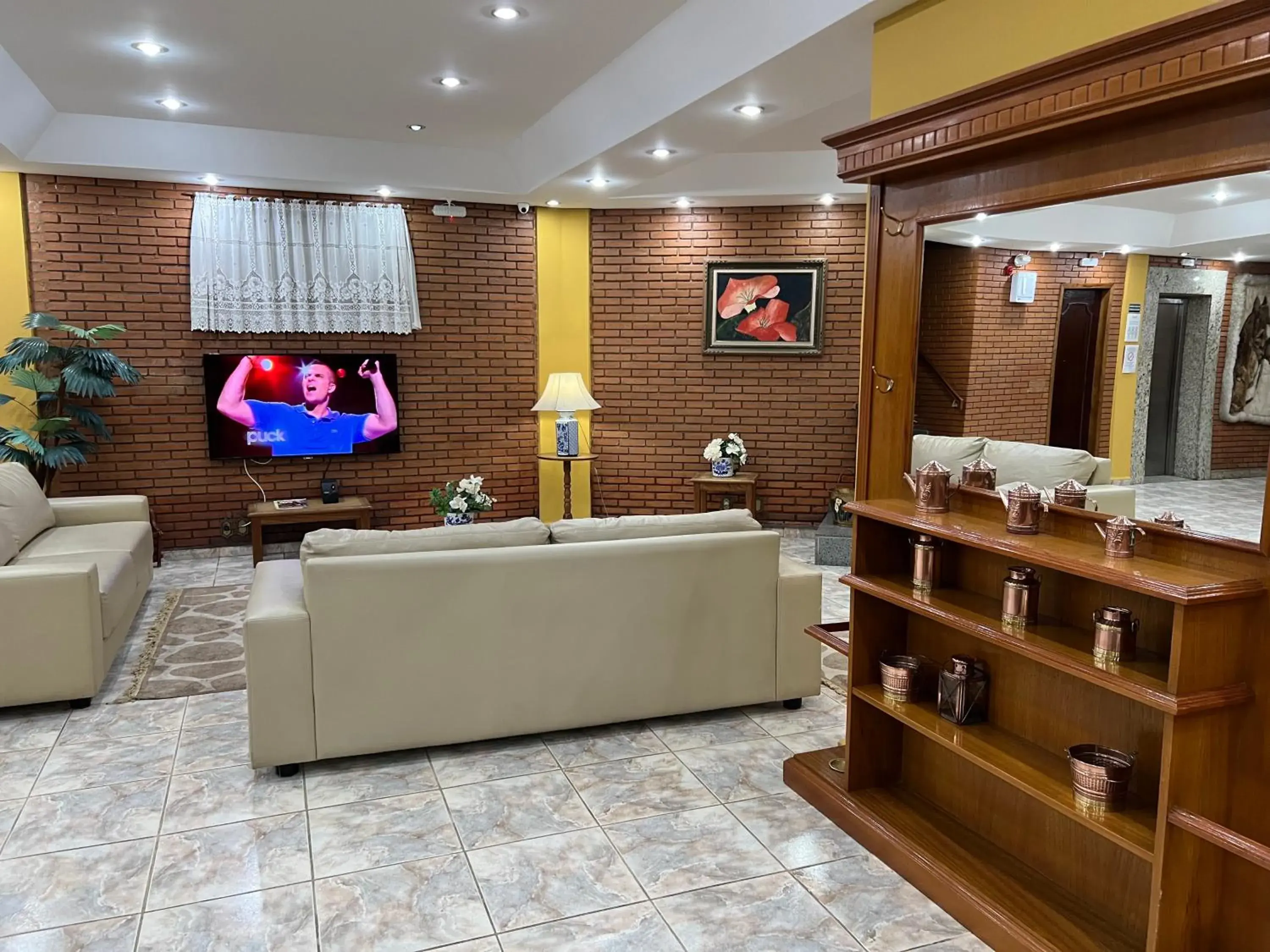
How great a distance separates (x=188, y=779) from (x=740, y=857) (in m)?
1.93

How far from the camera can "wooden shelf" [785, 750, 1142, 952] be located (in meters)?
2.20

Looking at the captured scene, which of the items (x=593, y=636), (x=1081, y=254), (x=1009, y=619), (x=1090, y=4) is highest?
(x=1090, y=4)

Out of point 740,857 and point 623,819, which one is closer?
point 740,857

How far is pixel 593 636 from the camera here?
11.1 feet

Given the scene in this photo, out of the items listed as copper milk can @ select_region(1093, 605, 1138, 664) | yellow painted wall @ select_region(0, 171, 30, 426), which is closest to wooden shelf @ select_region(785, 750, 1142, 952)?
copper milk can @ select_region(1093, 605, 1138, 664)

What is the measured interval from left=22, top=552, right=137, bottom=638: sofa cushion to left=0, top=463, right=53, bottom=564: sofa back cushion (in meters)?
0.18

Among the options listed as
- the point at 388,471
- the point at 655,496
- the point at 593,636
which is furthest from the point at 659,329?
the point at 593,636

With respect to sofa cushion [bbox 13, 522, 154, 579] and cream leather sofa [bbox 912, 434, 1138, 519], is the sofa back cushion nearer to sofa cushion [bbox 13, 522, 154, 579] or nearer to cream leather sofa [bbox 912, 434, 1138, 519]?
sofa cushion [bbox 13, 522, 154, 579]

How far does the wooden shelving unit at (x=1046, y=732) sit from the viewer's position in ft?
6.12

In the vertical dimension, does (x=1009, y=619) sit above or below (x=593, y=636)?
above

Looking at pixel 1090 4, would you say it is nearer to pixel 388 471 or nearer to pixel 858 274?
pixel 858 274

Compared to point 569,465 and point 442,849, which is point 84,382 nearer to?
point 569,465

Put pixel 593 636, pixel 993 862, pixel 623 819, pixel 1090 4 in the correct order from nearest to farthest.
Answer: pixel 1090 4
pixel 993 862
pixel 623 819
pixel 593 636

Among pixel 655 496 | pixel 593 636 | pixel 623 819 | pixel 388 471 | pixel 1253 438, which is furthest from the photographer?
pixel 655 496
